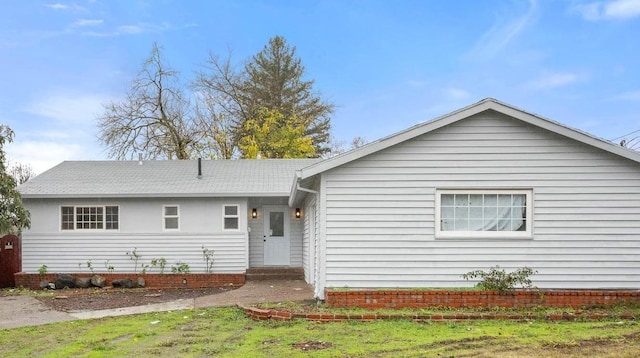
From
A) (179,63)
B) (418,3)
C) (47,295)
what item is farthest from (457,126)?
(179,63)

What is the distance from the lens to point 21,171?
36500 mm

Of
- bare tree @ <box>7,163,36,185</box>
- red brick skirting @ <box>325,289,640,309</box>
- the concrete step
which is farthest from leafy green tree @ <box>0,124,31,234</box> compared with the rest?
bare tree @ <box>7,163,36,185</box>

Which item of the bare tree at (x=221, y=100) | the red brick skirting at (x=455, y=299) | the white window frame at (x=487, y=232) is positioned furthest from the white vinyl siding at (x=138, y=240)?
the bare tree at (x=221, y=100)

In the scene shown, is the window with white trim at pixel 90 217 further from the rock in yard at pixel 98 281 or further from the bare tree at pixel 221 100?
the bare tree at pixel 221 100

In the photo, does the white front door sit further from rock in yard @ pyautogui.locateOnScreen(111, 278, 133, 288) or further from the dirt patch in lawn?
rock in yard @ pyautogui.locateOnScreen(111, 278, 133, 288)

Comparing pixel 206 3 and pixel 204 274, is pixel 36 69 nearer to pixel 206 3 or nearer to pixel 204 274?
pixel 206 3

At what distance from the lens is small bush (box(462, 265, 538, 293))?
984cm

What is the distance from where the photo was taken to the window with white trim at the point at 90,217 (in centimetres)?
1630

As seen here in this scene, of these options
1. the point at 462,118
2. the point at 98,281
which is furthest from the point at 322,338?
the point at 98,281

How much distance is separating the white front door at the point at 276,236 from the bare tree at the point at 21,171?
2542cm

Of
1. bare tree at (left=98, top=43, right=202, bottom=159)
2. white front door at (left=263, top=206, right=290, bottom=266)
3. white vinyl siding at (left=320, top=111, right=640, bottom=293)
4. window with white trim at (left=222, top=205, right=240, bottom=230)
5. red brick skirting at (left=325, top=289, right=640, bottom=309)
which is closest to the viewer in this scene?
red brick skirting at (left=325, top=289, right=640, bottom=309)

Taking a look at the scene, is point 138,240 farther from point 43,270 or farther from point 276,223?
point 276,223

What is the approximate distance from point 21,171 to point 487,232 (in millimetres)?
34808

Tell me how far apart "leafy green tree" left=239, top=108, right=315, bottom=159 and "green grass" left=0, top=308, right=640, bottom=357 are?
21.1 metres
